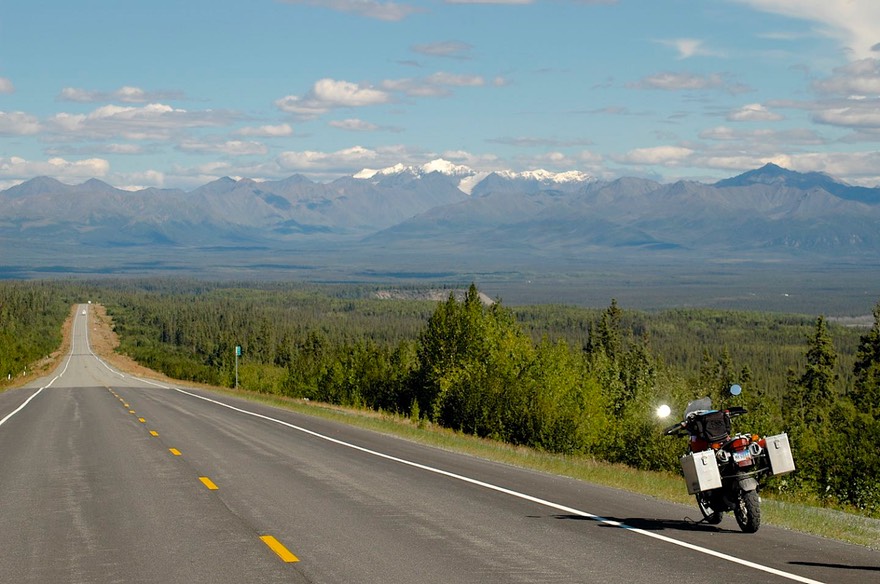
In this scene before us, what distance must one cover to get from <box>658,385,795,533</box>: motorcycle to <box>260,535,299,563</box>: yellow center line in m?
5.06

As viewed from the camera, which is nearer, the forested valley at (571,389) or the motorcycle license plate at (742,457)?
the motorcycle license plate at (742,457)

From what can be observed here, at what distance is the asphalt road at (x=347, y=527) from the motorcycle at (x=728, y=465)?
37cm

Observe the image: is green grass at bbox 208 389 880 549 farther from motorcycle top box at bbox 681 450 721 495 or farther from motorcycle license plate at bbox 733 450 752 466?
motorcycle top box at bbox 681 450 721 495

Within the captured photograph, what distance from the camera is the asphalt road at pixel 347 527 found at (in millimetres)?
10906

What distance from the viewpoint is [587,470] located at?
22.6m

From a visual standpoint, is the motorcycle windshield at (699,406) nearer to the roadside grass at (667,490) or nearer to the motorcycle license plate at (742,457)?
the motorcycle license plate at (742,457)

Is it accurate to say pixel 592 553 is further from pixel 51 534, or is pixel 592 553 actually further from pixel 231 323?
pixel 231 323

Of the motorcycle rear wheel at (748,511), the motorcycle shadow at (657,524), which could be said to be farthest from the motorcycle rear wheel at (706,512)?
the motorcycle rear wheel at (748,511)

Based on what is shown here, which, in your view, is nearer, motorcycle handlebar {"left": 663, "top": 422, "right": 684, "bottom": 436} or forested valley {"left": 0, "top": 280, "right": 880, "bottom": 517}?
motorcycle handlebar {"left": 663, "top": 422, "right": 684, "bottom": 436}

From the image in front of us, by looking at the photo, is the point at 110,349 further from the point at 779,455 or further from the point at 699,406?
the point at 779,455

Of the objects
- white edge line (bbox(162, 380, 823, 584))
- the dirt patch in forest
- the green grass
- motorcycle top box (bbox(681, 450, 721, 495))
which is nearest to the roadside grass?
the green grass

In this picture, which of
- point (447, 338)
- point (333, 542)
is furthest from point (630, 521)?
point (447, 338)

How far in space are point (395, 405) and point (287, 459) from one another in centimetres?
5649

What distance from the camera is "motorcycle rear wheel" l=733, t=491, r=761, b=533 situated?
514 inches
